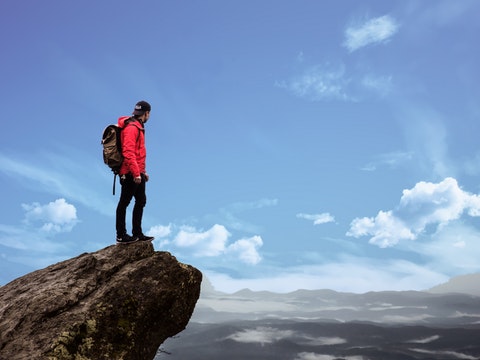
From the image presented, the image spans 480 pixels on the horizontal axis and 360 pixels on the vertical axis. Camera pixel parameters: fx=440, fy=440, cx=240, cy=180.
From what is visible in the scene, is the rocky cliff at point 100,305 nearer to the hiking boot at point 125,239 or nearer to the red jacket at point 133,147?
the hiking boot at point 125,239

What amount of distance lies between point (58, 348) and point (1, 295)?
160 inches

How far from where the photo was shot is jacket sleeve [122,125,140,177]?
11.9 m

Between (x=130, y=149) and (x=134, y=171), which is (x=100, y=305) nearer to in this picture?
(x=134, y=171)

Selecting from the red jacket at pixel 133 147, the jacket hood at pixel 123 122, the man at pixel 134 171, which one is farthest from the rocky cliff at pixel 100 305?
the jacket hood at pixel 123 122

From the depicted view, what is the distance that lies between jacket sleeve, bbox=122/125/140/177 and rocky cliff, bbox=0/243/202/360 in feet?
7.85

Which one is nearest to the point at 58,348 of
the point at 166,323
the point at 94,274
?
the point at 94,274

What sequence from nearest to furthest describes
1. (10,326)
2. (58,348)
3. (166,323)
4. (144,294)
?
(58,348) → (10,326) → (144,294) → (166,323)

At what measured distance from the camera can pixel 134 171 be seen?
1195cm

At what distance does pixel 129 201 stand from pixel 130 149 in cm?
165

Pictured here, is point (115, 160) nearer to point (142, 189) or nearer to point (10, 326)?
point (142, 189)

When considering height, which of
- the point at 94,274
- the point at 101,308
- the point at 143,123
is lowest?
the point at 101,308

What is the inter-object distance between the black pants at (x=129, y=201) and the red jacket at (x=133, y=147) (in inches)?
14.1

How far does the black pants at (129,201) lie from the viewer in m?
12.5

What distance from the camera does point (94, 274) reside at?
12.0m
